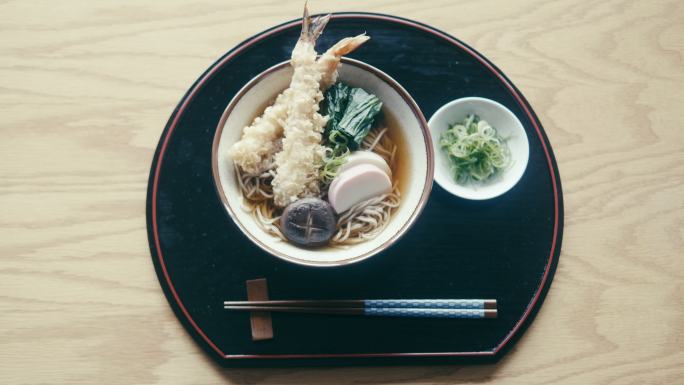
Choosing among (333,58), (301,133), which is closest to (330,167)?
(301,133)

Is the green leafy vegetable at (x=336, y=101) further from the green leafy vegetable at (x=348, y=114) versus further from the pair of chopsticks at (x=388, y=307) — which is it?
the pair of chopsticks at (x=388, y=307)

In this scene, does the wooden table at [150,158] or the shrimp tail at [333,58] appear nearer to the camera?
the shrimp tail at [333,58]

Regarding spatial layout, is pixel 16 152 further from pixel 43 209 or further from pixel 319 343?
pixel 319 343

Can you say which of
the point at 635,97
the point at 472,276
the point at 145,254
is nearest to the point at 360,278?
the point at 472,276

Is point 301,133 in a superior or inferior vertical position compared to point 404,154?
superior

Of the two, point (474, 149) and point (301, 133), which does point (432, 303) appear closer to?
point (474, 149)

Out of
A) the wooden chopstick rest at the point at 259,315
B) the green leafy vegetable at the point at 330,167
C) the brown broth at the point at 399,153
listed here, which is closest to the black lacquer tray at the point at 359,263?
the wooden chopstick rest at the point at 259,315
